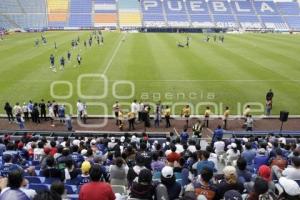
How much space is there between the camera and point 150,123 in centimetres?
2302

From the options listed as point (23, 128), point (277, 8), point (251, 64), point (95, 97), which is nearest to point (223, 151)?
point (23, 128)

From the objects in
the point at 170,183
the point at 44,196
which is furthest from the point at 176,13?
the point at 44,196

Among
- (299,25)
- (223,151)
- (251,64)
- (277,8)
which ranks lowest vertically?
(223,151)

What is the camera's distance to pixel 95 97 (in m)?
27.2

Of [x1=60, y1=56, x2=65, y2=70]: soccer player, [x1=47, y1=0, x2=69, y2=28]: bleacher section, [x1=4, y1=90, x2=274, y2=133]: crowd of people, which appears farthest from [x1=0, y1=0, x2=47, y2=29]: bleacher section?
[x1=4, y1=90, x2=274, y2=133]: crowd of people

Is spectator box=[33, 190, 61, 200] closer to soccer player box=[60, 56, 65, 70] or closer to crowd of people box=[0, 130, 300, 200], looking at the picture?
crowd of people box=[0, 130, 300, 200]

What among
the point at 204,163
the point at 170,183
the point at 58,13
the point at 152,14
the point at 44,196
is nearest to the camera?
the point at 44,196

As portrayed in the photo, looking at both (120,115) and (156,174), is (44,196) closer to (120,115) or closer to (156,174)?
(156,174)

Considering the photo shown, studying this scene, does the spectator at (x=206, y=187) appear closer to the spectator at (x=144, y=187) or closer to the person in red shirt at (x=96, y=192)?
the spectator at (x=144, y=187)

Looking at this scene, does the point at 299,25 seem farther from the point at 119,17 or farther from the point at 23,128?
the point at 23,128

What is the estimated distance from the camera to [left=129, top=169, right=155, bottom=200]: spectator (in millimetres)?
7191

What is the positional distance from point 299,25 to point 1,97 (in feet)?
323

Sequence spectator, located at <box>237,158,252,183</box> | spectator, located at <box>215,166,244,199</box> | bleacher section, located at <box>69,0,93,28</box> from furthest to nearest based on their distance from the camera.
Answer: bleacher section, located at <box>69,0,93,28</box> < spectator, located at <box>237,158,252,183</box> < spectator, located at <box>215,166,244,199</box>

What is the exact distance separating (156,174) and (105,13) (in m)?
103
